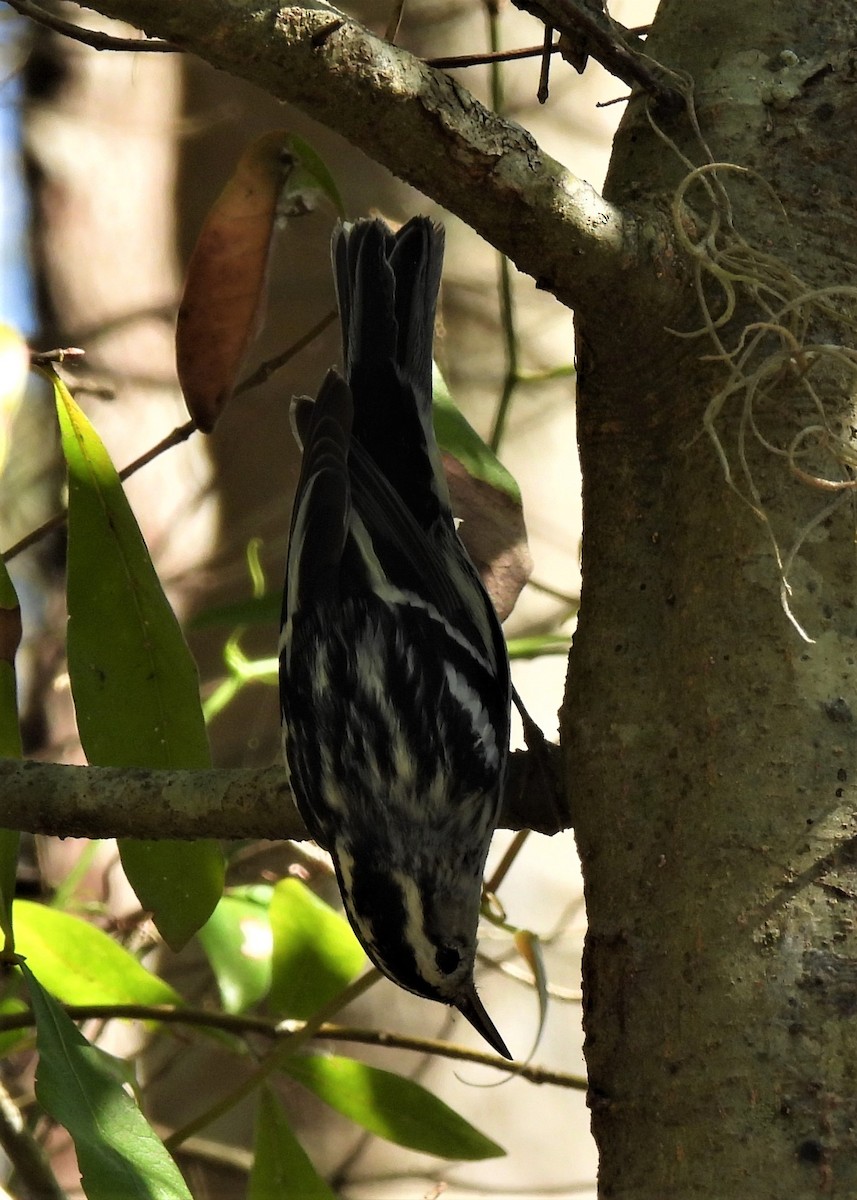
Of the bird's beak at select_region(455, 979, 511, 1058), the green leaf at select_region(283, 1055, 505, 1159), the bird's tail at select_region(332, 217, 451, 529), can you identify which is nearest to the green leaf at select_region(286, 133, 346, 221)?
the bird's tail at select_region(332, 217, 451, 529)

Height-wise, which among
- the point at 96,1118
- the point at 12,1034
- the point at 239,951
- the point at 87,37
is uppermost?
the point at 87,37

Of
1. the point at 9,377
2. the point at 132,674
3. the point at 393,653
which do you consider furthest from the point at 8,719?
the point at 393,653

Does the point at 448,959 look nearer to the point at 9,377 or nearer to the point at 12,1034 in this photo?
the point at 12,1034

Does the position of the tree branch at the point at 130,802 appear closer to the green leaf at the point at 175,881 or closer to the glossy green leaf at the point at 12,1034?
the green leaf at the point at 175,881

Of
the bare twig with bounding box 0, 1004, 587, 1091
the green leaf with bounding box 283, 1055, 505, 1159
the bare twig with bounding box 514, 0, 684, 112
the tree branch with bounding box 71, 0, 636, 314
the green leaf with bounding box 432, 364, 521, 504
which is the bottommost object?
the green leaf with bounding box 283, 1055, 505, 1159

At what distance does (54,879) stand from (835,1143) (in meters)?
2.05

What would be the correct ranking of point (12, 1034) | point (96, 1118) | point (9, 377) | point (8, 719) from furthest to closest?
point (12, 1034) < point (8, 719) < point (9, 377) < point (96, 1118)

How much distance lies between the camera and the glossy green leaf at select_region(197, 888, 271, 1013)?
2.02 metres

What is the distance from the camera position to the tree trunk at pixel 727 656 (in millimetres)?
1044

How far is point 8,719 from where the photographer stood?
Answer: 151cm

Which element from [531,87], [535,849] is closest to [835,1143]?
[535,849]

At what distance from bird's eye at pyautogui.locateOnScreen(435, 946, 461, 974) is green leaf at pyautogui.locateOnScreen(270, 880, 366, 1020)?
24cm

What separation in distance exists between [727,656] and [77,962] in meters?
1.00

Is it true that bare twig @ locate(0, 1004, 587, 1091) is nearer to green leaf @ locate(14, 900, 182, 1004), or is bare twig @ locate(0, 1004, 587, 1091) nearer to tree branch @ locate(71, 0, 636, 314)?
green leaf @ locate(14, 900, 182, 1004)
